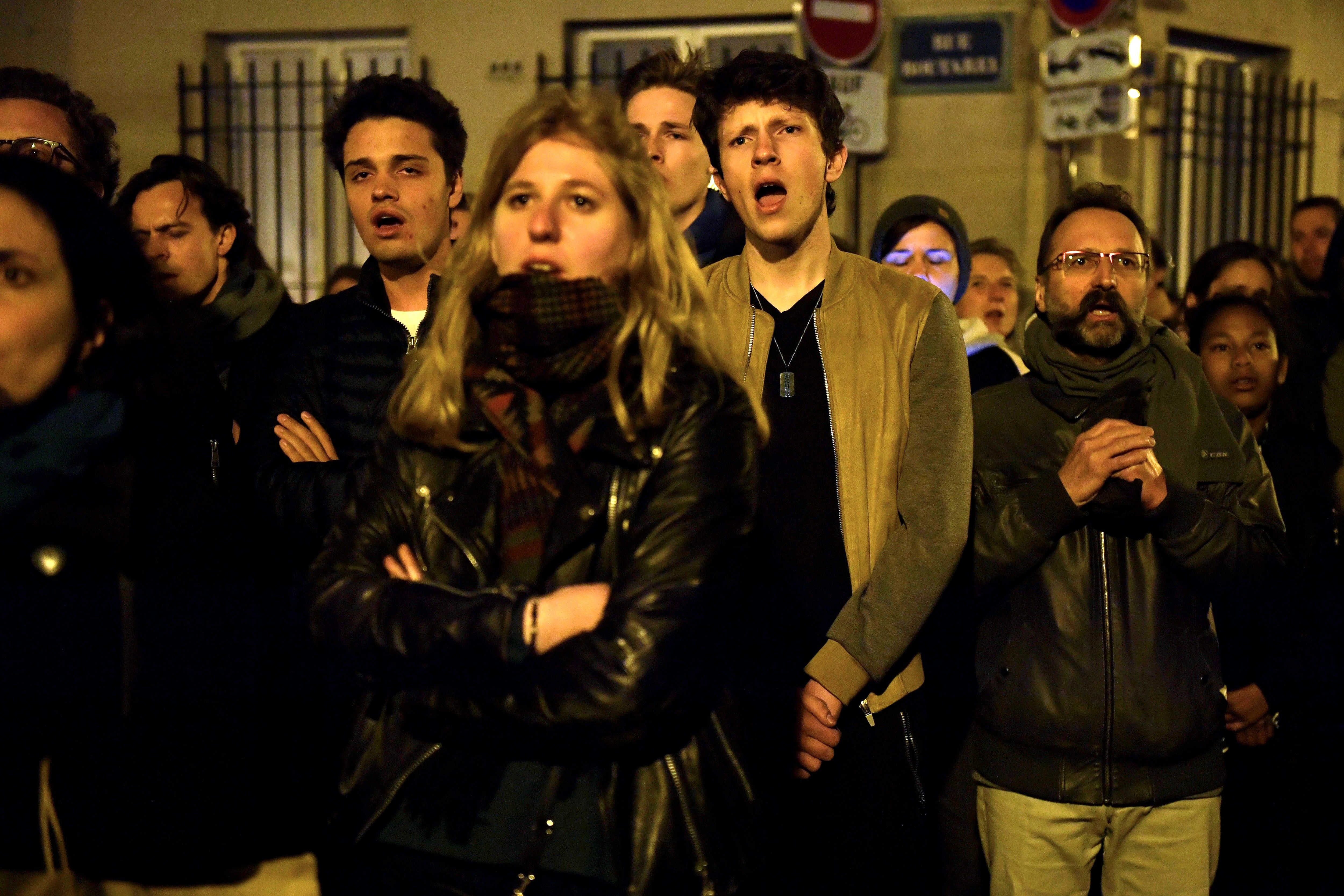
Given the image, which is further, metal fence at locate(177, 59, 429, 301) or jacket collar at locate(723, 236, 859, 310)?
metal fence at locate(177, 59, 429, 301)

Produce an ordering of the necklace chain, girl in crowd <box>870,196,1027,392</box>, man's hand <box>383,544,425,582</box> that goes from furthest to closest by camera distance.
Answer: girl in crowd <box>870,196,1027,392</box>
the necklace chain
man's hand <box>383,544,425,582</box>

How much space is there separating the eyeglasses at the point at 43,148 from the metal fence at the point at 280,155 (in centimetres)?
787

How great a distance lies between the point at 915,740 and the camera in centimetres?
321

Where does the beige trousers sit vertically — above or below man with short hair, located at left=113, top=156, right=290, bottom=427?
below

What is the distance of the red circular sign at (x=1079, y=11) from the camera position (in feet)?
33.2

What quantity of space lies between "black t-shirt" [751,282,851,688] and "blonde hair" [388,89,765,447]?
678 mm

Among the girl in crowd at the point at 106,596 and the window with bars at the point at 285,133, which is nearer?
the girl in crowd at the point at 106,596

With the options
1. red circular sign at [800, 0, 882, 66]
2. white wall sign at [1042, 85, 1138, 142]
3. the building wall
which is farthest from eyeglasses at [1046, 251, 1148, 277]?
red circular sign at [800, 0, 882, 66]

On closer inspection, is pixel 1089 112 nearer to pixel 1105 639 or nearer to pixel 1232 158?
pixel 1232 158

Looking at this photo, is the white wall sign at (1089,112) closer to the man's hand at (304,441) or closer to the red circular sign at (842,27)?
the red circular sign at (842,27)

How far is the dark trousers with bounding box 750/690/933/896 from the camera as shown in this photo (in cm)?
313

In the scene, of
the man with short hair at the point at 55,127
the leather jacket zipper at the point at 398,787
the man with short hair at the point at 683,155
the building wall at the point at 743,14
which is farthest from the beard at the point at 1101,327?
the building wall at the point at 743,14

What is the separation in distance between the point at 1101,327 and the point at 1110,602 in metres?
0.75

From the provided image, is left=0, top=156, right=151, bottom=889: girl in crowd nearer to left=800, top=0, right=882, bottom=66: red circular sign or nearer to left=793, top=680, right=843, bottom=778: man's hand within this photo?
left=793, top=680, right=843, bottom=778: man's hand
